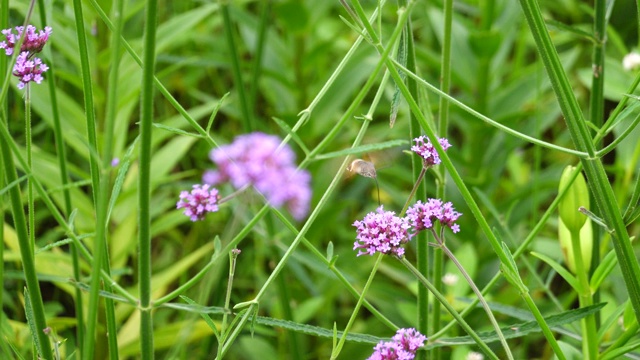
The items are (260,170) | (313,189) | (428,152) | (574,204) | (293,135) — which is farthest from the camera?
(313,189)

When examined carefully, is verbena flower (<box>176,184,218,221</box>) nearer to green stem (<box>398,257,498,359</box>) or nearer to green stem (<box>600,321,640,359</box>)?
green stem (<box>398,257,498,359</box>)

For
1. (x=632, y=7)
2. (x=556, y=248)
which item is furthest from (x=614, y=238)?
(x=632, y=7)

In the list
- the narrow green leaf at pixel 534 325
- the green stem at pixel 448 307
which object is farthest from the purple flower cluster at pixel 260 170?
the narrow green leaf at pixel 534 325

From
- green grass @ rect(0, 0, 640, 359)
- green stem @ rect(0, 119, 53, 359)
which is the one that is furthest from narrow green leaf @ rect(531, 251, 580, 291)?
green stem @ rect(0, 119, 53, 359)

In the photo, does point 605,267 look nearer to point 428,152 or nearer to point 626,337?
point 626,337

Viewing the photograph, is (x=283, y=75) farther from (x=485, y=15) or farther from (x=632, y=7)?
(x=632, y=7)

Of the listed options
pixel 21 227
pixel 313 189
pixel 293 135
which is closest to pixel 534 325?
pixel 293 135

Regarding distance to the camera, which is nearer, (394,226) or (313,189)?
(394,226)
